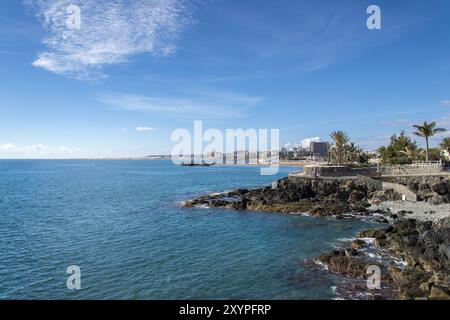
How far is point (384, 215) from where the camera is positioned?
35594 millimetres

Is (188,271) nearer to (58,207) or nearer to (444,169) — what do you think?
(58,207)

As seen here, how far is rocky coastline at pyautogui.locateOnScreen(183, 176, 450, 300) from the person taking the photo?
17.6m

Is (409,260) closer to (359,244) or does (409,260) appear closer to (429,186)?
(359,244)

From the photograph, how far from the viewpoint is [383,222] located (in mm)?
32438

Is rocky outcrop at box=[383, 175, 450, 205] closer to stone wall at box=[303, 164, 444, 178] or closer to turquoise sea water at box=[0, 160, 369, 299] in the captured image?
stone wall at box=[303, 164, 444, 178]

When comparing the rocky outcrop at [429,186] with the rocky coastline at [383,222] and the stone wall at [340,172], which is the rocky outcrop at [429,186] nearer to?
the rocky coastline at [383,222]

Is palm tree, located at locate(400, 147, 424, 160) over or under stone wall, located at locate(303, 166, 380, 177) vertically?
over

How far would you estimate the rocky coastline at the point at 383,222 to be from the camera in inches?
695

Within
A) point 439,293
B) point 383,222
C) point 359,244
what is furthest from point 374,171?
point 439,293

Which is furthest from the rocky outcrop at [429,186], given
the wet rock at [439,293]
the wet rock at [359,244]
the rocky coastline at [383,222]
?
the wet rock at [439,293]

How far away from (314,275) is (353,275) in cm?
204

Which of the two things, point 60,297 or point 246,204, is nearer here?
point 60,297

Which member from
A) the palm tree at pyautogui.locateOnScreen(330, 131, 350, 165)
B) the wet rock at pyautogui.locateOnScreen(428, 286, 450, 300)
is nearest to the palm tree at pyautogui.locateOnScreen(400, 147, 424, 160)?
the palm tree at pyautogui.locateOnScreen(330, 131, 350, 165)
